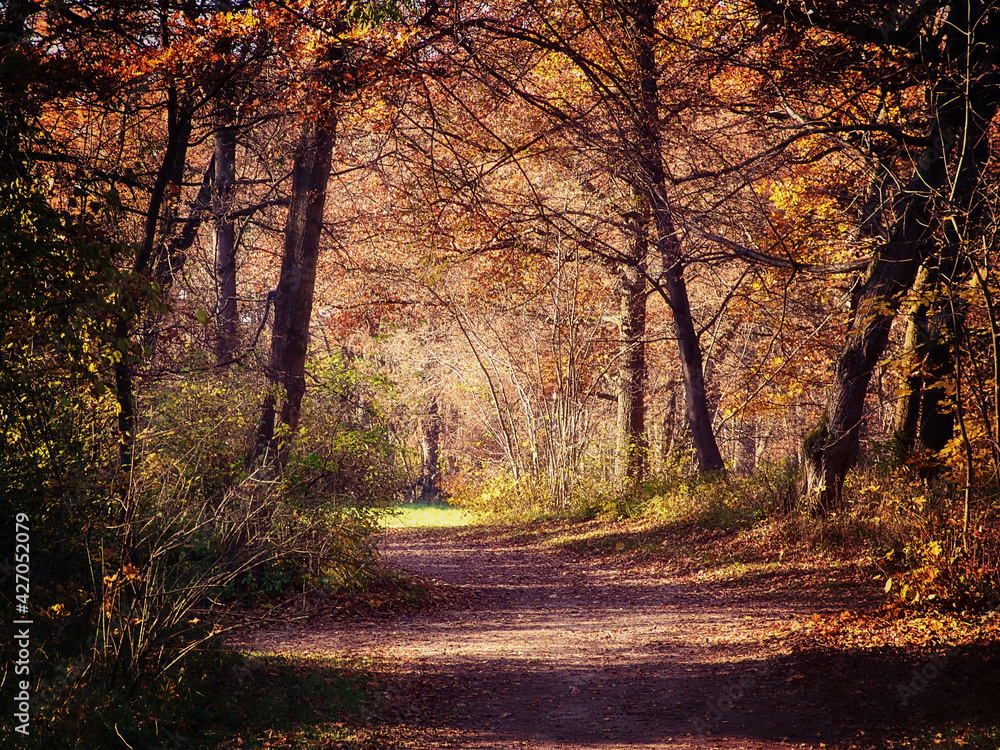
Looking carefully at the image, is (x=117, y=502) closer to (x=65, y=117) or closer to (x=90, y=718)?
(x=90, y=718)

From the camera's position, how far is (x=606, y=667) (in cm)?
682

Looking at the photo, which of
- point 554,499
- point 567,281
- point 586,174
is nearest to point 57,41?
point 586,174

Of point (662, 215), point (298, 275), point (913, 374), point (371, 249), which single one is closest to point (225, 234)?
point (371, 249)

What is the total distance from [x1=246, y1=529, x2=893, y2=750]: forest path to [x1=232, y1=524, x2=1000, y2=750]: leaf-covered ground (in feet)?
0.06

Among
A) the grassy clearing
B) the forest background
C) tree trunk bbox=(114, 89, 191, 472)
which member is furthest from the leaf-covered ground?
the grassy clearing

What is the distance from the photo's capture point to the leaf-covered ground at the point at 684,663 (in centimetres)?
518

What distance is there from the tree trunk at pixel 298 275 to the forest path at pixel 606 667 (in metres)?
2.58

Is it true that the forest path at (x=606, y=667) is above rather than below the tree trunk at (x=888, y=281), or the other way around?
below

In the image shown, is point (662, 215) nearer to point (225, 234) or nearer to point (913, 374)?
point (913, 374)

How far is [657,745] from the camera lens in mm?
5023

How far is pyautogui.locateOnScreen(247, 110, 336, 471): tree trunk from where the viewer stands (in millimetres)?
9312

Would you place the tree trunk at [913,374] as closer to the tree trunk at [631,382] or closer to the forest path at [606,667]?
the forest path at [606,667]

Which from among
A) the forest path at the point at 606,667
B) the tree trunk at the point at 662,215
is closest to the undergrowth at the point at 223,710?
the forest path at the point at 606,667

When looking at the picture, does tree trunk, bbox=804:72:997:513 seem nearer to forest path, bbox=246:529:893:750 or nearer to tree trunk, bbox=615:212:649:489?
forest path, bbox=246:529:893:750
